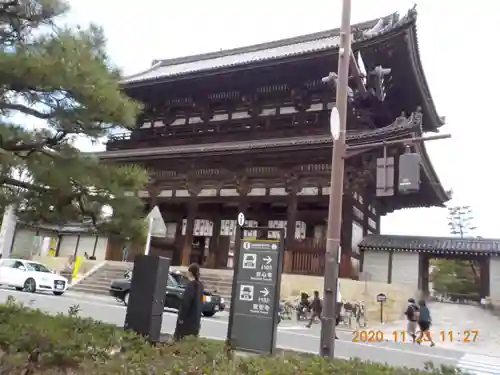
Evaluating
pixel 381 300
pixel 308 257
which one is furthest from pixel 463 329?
pixel 308 257

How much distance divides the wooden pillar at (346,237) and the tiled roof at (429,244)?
2.15 metres

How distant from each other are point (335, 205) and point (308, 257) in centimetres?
1122

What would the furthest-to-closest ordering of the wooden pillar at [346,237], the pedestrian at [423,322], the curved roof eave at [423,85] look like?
the wooden pillar at [346,237]
the curved roof eave at [423,85]
the pedestrian at [423,322]

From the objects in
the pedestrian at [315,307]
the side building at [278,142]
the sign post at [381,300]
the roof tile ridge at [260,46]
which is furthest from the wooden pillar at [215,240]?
the roof tile ridge at [260,46]

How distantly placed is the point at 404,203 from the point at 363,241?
594 centimetres

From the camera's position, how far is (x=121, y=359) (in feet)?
14.9

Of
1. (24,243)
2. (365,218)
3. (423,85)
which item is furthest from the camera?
(24,243)

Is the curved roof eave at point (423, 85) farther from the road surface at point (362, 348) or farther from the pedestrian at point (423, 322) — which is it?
the road surface at point (362, 348)

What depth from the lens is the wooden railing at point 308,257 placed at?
1823cm

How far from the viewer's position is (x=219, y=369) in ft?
14.5

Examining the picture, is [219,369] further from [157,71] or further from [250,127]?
[157,71]

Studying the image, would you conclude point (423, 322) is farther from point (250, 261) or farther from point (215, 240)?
point (215, 240)

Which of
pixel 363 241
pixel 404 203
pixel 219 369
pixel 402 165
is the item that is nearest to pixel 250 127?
pixel 363 241

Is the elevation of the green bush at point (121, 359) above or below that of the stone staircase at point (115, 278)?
below
